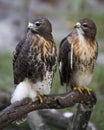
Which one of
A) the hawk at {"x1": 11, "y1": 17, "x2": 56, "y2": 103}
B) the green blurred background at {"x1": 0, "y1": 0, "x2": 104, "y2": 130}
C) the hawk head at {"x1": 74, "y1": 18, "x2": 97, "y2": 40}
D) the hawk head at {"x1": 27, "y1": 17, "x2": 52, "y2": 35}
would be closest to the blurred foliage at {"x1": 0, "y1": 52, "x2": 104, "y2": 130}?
the green blurred background at {"x1": 0, "y1": 0, "x2": 104, "y2": 130}

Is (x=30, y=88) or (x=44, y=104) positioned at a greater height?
(x=30, y=88)

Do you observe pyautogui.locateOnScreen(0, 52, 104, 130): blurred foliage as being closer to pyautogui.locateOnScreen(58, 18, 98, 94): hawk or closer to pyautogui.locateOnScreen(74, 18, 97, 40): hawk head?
pyautogui.locateOnScreen(58, 18, 98, 94): hawk

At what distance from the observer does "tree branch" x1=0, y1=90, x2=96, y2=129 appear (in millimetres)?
7105

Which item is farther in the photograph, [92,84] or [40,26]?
[92,84]

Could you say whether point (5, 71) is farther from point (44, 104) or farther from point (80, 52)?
point (44, 104)

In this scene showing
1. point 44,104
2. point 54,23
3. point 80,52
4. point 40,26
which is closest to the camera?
point 40,26

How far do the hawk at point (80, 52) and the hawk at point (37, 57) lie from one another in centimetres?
48

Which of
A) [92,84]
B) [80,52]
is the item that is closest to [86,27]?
[80,52]

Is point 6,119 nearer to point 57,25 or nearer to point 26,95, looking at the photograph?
point 26,95

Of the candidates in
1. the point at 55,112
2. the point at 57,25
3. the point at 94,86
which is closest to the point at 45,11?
the point at 57,25

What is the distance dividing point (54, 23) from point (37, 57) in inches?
334

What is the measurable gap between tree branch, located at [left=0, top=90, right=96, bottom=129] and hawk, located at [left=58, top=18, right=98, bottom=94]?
13 centimetres

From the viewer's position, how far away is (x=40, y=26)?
713 cm

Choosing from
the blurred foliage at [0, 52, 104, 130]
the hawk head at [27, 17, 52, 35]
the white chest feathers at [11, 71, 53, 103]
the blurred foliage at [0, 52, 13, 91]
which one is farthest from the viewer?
the blurred foliage at [0, 52, 13, 91]
